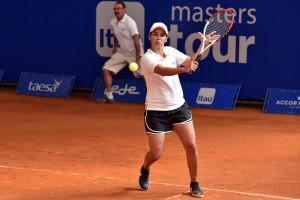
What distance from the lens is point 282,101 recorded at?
1486cm

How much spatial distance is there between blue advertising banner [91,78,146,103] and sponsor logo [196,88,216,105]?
1093 mm

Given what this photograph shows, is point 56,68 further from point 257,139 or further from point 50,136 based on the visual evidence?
point 257,139

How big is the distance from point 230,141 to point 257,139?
429 mm

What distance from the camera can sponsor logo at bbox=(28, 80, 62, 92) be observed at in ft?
55.1

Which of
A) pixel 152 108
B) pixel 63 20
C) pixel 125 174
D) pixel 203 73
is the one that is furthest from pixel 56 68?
pixel 152 108

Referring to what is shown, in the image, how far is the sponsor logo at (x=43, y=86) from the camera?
16.8 meters

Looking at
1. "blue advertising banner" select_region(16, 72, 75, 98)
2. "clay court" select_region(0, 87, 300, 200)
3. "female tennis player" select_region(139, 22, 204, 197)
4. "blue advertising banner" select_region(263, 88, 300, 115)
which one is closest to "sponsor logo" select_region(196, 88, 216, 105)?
"clay court" select_region(0, 87, 300, 200)

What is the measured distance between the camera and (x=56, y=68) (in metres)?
17.0

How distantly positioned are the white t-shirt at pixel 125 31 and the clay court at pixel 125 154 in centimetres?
105

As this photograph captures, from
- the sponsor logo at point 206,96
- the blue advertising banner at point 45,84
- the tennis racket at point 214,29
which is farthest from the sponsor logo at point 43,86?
the tennis racket at point 214,29

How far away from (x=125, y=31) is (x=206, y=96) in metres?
1.88

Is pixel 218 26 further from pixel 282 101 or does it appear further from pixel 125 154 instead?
pixel 282 101

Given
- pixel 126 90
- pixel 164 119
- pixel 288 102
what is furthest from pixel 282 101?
pixel 164 119

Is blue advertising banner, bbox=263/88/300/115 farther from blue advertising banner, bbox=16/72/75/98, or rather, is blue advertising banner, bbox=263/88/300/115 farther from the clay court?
blue advertising banner, bbox=16/72/75/98
